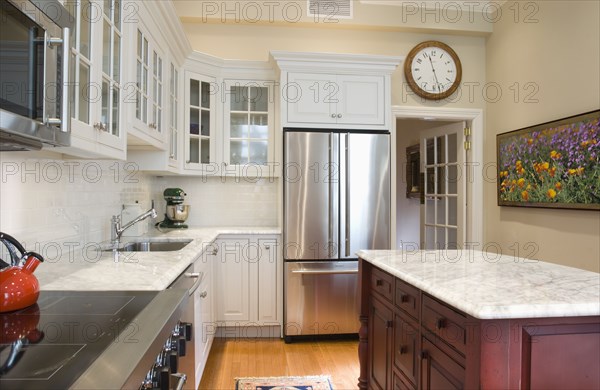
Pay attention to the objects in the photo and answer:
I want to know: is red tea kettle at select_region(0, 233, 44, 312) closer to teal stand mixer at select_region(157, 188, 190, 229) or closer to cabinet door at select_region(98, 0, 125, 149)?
cabinet door at select_region(98, 0, 125, 149)

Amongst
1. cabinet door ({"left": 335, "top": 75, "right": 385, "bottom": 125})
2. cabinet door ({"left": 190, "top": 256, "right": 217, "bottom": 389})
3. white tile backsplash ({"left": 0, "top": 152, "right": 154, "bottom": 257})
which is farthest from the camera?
cabinet door ({"left": 335, "top": 75, "right": 385, "bottom": 125})

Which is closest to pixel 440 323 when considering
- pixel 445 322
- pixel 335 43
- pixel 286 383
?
pixel 445 322

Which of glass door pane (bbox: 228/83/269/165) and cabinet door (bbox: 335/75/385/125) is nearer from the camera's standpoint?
cabinet door (bbox: 335/75/385/125)

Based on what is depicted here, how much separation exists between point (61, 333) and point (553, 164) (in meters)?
3.18

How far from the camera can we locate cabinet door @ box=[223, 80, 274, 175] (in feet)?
11.9

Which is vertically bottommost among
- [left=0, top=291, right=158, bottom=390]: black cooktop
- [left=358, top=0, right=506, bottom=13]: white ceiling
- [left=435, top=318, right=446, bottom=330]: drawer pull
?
[left=435, top=318, right=446, bottom=330]: drawer pull

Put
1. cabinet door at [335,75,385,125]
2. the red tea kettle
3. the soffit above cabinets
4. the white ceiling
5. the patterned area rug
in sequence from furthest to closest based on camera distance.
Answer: the white ceiling < the soffit above cabinets < cabinet door at [335,75,385,125] < the patterned area rug < the red tea kettle

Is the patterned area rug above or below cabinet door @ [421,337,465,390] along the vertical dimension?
below

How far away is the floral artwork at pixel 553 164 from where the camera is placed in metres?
2.56

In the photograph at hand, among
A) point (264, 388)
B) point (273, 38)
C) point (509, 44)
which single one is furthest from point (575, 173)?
point (273, 38)

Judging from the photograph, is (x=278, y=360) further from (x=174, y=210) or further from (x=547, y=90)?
(x=547, y=90)

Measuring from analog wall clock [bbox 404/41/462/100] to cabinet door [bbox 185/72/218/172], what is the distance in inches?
76.1

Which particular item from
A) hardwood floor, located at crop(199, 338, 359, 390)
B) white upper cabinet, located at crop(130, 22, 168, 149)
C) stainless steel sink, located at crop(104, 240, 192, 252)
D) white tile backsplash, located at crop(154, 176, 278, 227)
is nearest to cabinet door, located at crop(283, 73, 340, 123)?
white tile backsplash, located at crop(154, 176, 278, 227)

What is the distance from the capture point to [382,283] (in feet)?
6.44
